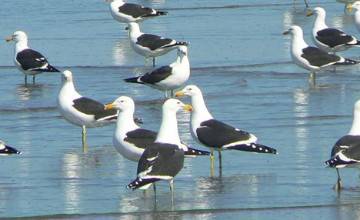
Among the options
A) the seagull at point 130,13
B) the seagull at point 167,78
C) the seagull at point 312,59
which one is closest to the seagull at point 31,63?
the seagull at point 167,78

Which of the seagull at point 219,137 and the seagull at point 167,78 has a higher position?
the seagull at point 219,137

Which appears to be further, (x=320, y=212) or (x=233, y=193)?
(x=233, y=193)

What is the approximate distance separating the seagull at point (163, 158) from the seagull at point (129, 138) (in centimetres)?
26

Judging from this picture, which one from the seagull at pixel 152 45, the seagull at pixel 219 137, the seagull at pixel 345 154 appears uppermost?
Result: the seagull at pixel 345 154

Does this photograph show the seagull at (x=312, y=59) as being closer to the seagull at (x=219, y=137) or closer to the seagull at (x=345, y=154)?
the seagull at (x=219, y=137)

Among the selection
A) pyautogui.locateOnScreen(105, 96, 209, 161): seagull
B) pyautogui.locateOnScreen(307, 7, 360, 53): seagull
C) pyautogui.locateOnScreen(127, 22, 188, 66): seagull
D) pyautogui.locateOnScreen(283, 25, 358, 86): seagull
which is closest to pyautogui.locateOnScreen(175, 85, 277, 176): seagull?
pyautogui.locateOnScreen(105, 96, 209, 161): seagull

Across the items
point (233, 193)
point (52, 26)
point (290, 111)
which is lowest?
point (52, 26)

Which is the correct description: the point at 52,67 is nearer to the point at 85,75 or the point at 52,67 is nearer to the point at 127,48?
the point at 85,75

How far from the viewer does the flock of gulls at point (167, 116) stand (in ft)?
37.5

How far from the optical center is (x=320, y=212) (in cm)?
1083

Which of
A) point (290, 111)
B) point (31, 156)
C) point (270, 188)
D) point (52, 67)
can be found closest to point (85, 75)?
point (52, 67)

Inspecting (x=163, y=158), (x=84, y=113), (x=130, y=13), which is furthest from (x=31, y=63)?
(x=163, y=158)

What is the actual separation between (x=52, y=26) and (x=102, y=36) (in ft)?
5.27

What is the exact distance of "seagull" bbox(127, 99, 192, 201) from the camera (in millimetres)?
10977
